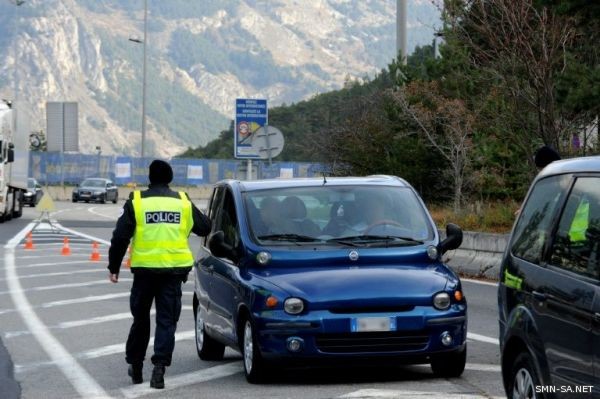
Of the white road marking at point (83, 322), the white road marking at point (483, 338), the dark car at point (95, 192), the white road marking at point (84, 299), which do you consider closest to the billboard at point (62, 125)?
the dark car at point (95, 192)

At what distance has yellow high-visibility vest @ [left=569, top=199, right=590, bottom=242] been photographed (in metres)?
7.36

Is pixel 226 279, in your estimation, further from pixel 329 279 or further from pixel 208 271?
pixel 329 279

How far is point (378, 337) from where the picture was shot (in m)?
10.9

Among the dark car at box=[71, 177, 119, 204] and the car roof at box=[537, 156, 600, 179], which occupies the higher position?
the car roof at box=[537, 156, 600, 179]

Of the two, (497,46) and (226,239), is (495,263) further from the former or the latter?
(226,239)

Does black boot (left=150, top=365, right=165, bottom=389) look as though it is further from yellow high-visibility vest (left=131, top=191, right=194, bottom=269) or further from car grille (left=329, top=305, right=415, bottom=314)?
car grille (left=329, top=305, right=415, bottom=314)

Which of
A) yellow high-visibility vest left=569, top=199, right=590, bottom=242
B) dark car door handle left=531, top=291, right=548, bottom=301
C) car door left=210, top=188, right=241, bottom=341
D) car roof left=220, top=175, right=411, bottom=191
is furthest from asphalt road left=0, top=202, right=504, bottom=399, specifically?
yellow high-visibility vest left=569, top=199, right=590, bottom=242

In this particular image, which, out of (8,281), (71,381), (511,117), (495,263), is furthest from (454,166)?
(71,381)

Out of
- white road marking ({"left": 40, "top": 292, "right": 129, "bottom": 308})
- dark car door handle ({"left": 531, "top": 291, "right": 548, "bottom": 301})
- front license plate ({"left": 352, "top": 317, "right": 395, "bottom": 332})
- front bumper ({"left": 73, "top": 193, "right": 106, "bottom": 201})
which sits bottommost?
front bumper ({"left": 73, "top": 193, "right": 106, "bottom": 201})

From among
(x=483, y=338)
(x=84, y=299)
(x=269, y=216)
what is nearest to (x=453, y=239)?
(x=269, y=216)

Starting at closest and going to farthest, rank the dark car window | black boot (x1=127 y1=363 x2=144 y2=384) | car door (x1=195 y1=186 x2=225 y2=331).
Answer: the dark car window < black boot (x1=127 y1=363 x2=144 y2=384) < car door (x1=195 y1=186 x2=225 y2=331)

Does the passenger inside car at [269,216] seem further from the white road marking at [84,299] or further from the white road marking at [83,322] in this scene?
the white road marking at [84,299]

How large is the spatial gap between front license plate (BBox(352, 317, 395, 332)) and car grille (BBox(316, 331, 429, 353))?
0.11 ft

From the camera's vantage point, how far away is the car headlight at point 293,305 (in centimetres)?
1095
